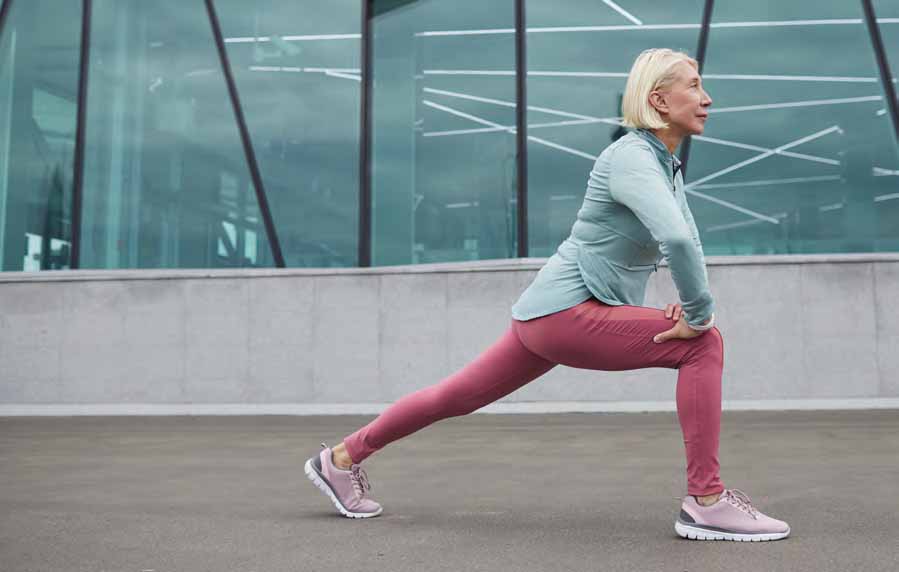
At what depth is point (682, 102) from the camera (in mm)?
3133

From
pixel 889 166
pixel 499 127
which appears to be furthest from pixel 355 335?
pixel 889 166

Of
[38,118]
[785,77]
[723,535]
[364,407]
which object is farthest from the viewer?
[38,118]

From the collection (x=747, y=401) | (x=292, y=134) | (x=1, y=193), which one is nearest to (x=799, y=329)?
(x=747, y=401)

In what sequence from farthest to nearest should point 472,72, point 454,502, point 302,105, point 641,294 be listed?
point 302,105 → point 472,72 → point 454,502 → point 641,294

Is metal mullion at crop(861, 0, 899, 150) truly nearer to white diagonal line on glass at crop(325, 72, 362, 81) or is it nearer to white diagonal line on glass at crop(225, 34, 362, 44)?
white diagonal line on glass at crop(325, 72, 362, 81)

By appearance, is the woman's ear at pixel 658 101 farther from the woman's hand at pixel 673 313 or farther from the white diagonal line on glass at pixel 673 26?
the white diagonal line on glass at pixel 673 26

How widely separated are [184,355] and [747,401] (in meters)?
6.28

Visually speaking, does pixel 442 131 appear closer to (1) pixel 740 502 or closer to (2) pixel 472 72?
(2) pixel 472 72

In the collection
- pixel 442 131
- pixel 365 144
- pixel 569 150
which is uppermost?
pixel 442 131

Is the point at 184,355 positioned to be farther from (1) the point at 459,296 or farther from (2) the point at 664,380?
(2) the point at 664,380

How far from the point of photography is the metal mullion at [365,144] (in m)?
11.8

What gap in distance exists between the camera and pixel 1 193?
12.8m

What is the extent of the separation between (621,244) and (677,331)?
1.09 ft

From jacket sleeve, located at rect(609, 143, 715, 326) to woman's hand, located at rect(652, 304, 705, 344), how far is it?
3 centimetres
